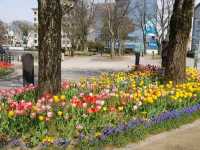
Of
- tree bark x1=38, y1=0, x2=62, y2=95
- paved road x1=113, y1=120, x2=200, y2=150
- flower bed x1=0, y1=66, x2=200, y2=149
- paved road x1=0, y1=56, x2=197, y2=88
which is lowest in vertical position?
paved road x1=0, y1=56, x2=197, y2=88

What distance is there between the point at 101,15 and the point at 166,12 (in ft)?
39.3

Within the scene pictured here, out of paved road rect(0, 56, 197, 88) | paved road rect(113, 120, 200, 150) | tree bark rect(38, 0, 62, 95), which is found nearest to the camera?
paved road rect(113, 120, 200, 150)

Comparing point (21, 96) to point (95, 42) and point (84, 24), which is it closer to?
point (84, 24)

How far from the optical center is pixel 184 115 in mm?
8758

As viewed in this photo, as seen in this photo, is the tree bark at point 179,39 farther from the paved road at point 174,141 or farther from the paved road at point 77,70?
the paved road at point 77,70

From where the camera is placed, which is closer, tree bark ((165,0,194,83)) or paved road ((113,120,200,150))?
paved road ((113,120,200,150))

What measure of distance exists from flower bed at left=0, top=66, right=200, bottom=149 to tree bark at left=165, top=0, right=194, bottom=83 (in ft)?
7.53

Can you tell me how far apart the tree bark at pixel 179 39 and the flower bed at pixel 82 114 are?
2.30 meters

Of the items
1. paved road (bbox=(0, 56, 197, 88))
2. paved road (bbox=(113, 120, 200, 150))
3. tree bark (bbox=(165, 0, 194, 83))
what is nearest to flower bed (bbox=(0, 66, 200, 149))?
paved road (bbox=(113, 120, 200, 150))

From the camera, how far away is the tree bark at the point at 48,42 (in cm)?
849

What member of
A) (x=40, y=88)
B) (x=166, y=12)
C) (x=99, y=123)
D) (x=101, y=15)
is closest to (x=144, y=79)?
(x=40, y=88)

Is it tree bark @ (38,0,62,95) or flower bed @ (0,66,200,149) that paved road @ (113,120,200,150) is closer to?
flower bed @ (0,66,200,149)

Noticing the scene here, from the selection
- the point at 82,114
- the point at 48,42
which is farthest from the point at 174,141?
the point at 48,42

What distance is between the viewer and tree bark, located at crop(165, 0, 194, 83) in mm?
12078
